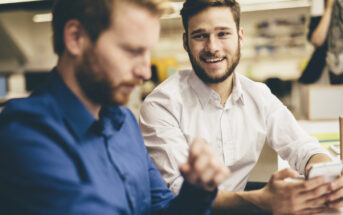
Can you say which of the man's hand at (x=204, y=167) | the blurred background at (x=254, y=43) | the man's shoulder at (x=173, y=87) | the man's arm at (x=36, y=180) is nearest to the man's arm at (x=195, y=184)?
the man's hand at (x=204, y=167)

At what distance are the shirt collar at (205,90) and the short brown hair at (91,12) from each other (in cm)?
72

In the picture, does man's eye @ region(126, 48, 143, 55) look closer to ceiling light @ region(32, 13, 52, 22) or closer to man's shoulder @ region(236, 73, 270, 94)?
man's shoulder @ region(236, 73, 270, 94)

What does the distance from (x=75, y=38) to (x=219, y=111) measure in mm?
883

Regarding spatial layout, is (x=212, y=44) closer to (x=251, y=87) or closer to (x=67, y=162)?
(x=251, y=87)

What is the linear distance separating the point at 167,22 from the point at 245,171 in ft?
18.2

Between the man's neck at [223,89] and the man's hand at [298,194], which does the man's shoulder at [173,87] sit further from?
the man's hand at [298,194]

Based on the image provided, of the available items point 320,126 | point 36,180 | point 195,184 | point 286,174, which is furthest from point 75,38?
point 320,126

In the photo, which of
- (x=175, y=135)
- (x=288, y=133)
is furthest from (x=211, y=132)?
(x=288, y=133)

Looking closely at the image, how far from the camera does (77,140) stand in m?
0.78

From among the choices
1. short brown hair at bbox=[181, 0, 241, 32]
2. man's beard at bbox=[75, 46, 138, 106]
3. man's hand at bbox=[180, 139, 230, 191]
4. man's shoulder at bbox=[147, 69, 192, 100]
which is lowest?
man's hand at bbox=[180, 139, 230, 191]

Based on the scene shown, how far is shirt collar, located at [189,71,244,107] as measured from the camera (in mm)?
1517

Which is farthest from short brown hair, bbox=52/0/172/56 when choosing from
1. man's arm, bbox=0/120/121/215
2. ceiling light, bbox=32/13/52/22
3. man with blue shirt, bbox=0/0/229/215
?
ceiling light, bbox=32/13/52/22

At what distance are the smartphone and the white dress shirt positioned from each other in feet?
1.25

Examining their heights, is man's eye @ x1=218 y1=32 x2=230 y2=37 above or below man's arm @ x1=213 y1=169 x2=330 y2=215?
above
